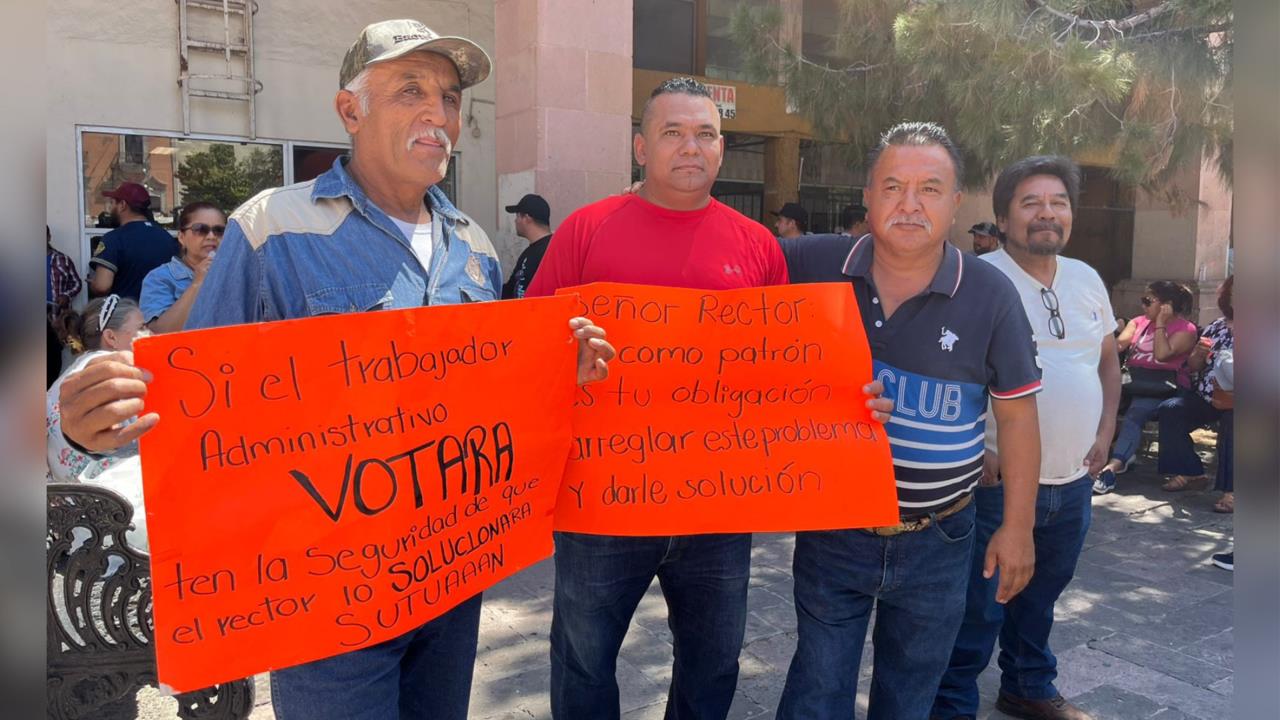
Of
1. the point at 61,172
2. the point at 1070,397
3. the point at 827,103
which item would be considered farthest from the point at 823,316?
the point at 61,172

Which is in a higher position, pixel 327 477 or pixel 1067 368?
pixel 1067 368

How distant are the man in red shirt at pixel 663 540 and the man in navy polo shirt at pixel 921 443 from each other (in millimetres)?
267

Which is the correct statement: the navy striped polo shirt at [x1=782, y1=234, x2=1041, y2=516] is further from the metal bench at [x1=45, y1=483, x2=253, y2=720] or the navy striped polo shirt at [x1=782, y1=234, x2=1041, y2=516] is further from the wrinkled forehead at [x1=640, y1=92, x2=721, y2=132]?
the metal bench at [x1=45, y1=483, x2=253, y2=720]

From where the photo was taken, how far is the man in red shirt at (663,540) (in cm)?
256

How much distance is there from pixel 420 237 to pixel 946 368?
152 cm

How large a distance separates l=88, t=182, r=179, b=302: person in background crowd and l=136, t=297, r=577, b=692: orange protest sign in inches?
218

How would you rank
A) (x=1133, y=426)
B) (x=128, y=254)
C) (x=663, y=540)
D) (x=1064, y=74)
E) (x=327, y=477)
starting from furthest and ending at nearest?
(x=1133, y=426)
(x=128, y=254)
(x=1064, y=74)
(x=663, y=540)
(x=327, y=477)

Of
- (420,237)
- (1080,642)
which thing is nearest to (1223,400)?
(1080,642)

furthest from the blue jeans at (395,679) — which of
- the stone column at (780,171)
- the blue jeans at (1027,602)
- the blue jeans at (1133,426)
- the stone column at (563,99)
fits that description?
the stone column at (780,171)

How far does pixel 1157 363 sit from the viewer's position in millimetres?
8172

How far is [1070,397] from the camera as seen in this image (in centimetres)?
332

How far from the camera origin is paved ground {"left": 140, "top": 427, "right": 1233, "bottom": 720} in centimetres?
363

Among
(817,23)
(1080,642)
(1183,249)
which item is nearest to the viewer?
(1080,642)

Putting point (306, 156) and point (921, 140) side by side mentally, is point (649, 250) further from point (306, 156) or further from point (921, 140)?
point (306, 156)
